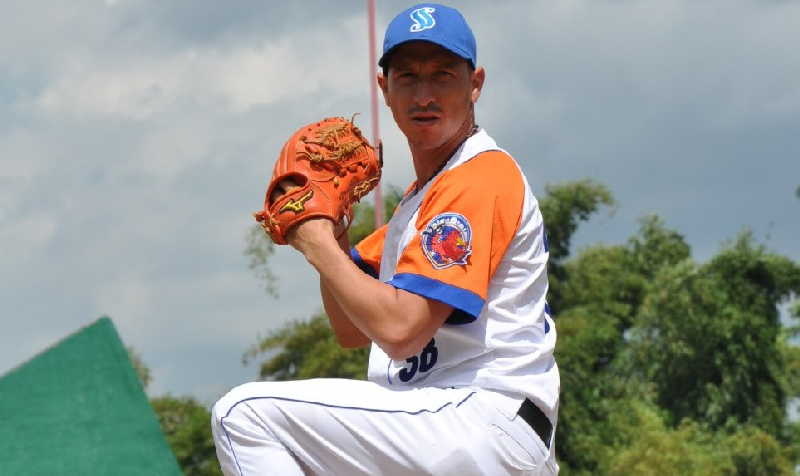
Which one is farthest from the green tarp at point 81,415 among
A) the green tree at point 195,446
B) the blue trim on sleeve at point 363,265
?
the green tree at point 195,446

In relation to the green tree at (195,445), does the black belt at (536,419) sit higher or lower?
lower

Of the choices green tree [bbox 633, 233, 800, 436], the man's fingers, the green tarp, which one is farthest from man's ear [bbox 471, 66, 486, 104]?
green tree [bbox 633, 233, 800, 436]

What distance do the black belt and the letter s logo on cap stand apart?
110 cm

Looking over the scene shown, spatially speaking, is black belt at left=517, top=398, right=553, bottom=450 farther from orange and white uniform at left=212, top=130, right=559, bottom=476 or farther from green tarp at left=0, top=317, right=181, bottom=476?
green tarp at left=0, top=317, right=181, bottom=476

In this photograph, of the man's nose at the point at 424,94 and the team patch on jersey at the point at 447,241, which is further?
the man's nose at the point at 424,94

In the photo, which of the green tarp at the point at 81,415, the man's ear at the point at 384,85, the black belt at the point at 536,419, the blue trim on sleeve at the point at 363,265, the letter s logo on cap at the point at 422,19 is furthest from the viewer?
the green tarp at the point at 81,415

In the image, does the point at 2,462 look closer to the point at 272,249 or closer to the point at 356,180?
the point at 356,180

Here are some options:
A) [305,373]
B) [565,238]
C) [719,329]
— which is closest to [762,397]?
[719,329]

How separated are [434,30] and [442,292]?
79 centimetres

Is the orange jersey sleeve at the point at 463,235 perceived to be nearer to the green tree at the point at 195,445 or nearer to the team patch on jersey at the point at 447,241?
the team patch on jersey at the point at 447,241

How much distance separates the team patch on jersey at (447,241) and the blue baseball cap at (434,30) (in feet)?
1.76

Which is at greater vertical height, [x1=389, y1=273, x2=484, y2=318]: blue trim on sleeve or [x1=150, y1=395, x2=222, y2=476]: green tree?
[x1=150, y1=395, x2=222, y2=476]: green tree

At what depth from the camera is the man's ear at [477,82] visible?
426 centimetres

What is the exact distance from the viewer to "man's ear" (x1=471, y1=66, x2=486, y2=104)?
14.0 feet
